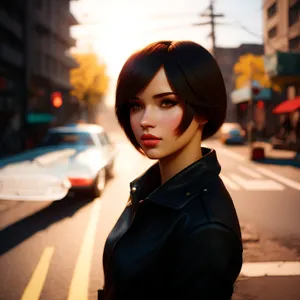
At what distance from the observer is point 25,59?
23562 mm

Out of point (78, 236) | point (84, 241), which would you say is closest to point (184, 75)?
point (84, 241)

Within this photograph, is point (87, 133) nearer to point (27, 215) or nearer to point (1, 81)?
point (27, 215)

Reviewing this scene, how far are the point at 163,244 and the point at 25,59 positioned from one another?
81.5ft

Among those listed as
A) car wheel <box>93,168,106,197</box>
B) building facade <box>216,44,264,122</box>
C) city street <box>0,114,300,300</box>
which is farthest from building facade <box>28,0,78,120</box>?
building facade <box>216,44,264,122</box>

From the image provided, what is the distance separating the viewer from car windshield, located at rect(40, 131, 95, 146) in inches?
357

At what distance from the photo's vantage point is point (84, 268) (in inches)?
168

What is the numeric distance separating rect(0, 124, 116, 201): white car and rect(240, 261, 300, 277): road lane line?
3.85 m

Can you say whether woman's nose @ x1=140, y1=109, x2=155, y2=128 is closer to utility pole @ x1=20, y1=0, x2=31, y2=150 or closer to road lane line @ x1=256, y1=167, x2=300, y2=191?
road lane line @ x1=256, y1=167, x2=300, y2=191

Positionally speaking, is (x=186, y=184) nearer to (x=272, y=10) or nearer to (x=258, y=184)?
(x=258, y=184)

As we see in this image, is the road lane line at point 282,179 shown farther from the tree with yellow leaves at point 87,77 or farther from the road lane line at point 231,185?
the tree with yellow leaves at point 87,77

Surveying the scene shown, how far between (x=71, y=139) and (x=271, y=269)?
637 cm

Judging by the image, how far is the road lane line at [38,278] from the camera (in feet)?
11.7

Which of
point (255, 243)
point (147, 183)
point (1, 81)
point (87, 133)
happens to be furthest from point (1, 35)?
point (147, 183)

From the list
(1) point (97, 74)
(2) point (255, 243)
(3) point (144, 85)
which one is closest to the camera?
(3) point (144, 85)
